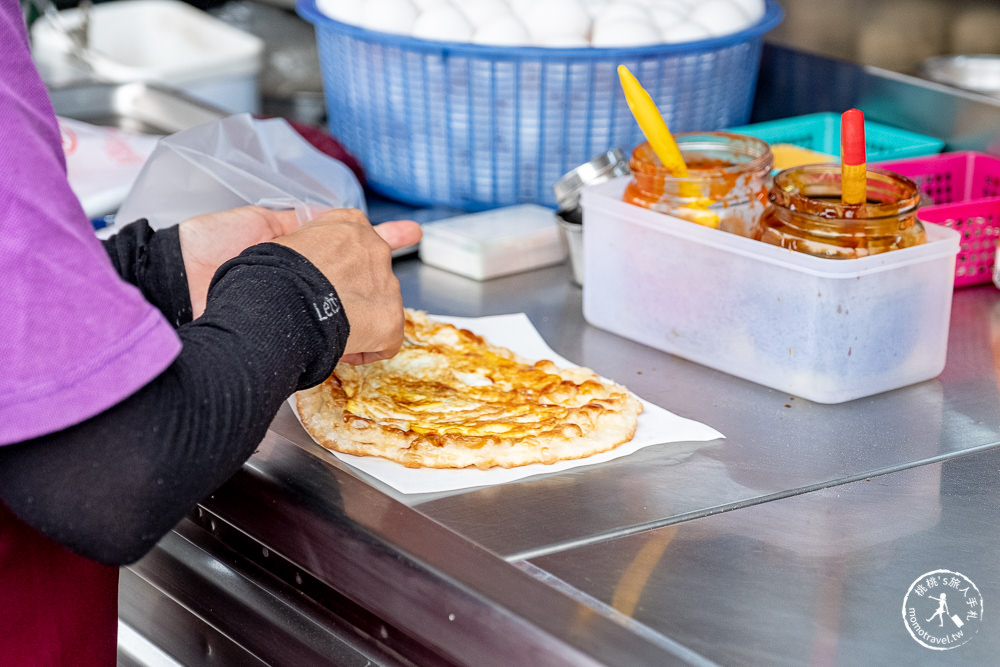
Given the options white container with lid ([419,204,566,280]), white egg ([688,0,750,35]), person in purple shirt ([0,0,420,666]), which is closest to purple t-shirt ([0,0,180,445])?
person in purple shirt ([0,0,420,666])

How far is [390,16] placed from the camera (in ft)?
5.69

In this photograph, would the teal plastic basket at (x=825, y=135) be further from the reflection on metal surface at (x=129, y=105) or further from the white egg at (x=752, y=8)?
the reflection on metal surface at (x=129, y=105)

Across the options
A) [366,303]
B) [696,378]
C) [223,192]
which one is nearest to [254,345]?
[366,303]

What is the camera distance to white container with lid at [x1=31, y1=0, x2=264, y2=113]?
8.05 ft

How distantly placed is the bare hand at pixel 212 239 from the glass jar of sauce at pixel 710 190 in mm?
455

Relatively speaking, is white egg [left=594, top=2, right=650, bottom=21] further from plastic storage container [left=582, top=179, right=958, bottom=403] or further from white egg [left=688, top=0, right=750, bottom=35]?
plastic storage container [left=582, top=179, right=958, bottom=403]

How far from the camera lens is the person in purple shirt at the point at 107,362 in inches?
27.8

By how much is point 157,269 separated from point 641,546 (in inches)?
25.8

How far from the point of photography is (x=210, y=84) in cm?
248

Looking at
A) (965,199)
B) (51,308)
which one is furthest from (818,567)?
(965,199)

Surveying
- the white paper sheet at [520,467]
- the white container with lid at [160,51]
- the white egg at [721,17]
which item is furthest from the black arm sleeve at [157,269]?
the white container with lid at [160,51]

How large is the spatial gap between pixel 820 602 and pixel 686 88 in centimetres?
→ 104

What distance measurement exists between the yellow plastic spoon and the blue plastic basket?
369 millimetres

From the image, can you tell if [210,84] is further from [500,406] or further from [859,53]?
[500,406]
